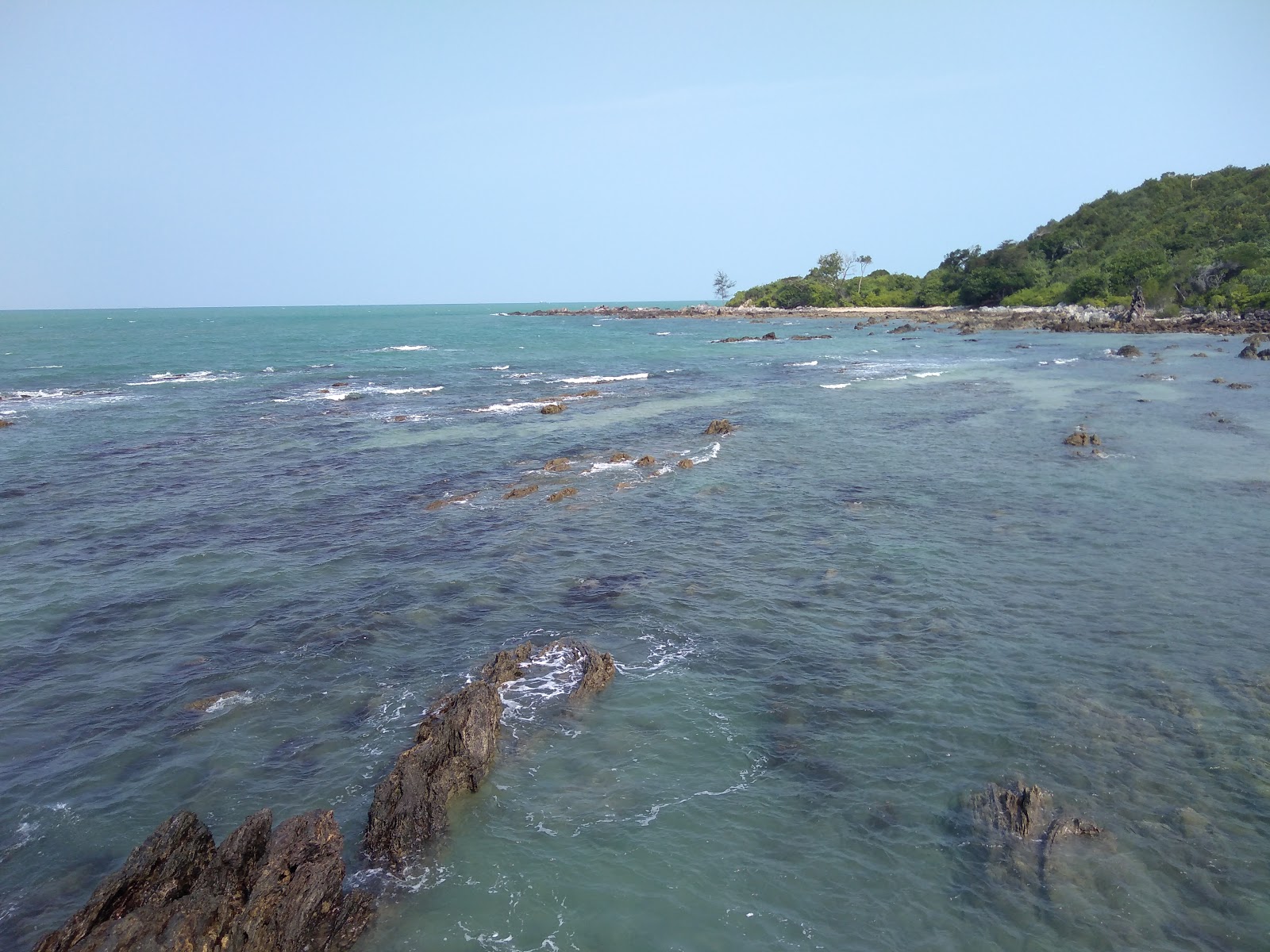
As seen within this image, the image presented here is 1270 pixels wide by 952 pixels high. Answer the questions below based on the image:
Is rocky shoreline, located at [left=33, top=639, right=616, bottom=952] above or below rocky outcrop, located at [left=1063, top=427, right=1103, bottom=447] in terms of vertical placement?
above

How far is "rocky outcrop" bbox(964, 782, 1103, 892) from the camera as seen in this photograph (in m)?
10.1

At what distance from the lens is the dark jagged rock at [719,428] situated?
40188 millimetres

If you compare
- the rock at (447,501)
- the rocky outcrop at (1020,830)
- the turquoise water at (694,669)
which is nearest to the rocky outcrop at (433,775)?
the turquoise water at (694,669)

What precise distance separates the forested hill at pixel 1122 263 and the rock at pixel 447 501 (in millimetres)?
106389

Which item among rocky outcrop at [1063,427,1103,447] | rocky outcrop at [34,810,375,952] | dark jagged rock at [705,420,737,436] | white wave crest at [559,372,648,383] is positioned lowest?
white wave crest at [559,372,648,383]

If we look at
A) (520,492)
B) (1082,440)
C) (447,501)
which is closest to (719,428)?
(520,492)

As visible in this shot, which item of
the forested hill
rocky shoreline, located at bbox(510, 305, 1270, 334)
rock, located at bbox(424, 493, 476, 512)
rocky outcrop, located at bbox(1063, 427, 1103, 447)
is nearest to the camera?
rock, located at bbox(424, 493, 476, 512)

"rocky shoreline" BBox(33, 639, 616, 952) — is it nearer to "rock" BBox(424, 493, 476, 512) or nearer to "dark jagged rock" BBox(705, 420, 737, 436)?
"rock" BBox(424, 493, 476, 512)

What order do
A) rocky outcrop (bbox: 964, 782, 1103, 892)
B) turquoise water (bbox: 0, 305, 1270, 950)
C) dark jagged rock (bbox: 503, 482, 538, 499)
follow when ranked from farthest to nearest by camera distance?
dark jagged rock (bbox: 503, 482, 538, 499)
rocky outcrop (bbox: 964, 782, 1103, 892)
turquoise water (bbox: 0, 305, 1270, 950)

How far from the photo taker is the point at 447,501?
2781cm

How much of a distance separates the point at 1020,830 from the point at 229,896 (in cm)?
1072

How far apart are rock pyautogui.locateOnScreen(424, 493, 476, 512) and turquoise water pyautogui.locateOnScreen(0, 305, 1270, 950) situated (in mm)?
686


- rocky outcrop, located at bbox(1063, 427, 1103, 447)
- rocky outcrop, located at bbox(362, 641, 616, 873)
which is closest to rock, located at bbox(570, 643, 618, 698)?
rocky outcrop, located at bbox(362, 641, 616, 873)

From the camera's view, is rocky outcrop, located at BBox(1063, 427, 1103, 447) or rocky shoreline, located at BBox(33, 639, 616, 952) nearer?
rocky shoreline, located at BBox(33, 639, 616, 952)
